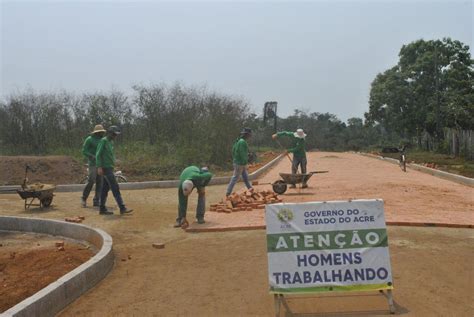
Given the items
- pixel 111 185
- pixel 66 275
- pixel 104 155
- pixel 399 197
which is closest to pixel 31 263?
pixel 66 275

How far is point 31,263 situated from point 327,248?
14.5 ft

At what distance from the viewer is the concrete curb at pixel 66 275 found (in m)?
4.74

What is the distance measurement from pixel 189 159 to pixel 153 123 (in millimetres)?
5844

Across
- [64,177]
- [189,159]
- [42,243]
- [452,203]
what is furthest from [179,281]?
[189,159]

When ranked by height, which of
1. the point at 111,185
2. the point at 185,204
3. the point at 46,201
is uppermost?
the point at 111,185

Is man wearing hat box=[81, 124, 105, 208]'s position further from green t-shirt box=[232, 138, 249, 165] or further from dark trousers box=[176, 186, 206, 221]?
dark trousers box=[176, 186, 206, 221]

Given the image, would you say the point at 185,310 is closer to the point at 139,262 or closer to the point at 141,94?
the point at 139,262

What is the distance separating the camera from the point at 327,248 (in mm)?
4906

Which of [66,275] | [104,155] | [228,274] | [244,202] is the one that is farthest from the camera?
[244,202]

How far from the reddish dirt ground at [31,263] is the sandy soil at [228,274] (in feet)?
2.06

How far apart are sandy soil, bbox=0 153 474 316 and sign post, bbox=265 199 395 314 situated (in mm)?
260

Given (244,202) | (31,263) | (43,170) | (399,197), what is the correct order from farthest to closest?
(43,170), (399,197), (244,202), (31,263)

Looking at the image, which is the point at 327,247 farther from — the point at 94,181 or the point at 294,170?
the point at 294,170

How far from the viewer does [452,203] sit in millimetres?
11719
